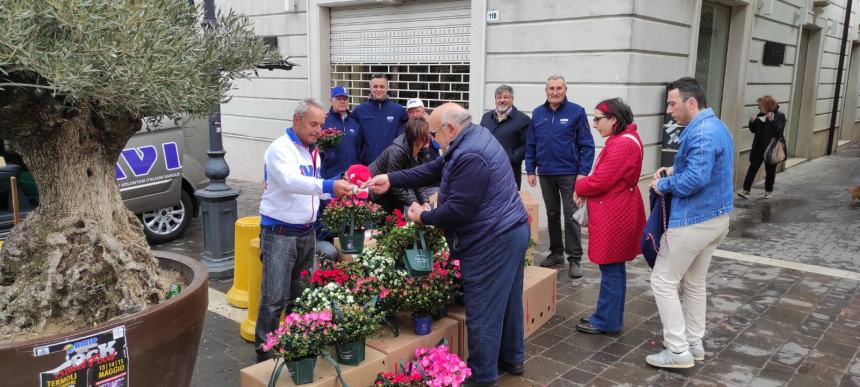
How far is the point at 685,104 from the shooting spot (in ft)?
13.3

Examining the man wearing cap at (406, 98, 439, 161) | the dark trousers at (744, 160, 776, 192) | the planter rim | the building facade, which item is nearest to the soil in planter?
the planter rim

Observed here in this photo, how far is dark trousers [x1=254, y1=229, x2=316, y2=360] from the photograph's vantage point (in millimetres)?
3959

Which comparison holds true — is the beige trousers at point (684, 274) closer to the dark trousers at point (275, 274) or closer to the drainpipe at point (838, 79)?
the dark trousers at point (275, 274)

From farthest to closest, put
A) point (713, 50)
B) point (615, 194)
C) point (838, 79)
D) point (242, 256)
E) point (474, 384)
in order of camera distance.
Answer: point (838, 79), point (713, 50), point (242, 256), point (615, 194), point (474, 384)

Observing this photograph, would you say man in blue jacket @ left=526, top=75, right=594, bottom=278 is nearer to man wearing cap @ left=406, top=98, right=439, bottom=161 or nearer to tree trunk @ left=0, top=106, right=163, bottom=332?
man wearing cap @ left=406, top=98, right=439, bottom=161

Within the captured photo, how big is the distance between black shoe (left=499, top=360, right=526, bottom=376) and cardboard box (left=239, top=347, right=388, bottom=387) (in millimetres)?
1051

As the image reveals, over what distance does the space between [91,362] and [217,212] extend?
3.74m

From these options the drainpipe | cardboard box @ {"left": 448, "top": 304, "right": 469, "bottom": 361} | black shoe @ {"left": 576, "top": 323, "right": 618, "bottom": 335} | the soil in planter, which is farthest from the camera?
the drainpipe

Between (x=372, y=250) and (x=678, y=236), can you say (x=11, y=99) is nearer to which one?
(x=372, y=250)

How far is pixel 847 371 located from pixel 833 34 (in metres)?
15.1

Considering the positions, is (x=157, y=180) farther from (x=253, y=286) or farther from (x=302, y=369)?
(x=302, y=369)

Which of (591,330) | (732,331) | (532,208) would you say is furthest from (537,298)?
(732,331)

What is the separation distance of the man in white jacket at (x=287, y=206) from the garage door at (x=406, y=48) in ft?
18.7

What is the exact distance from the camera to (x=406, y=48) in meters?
10.1
